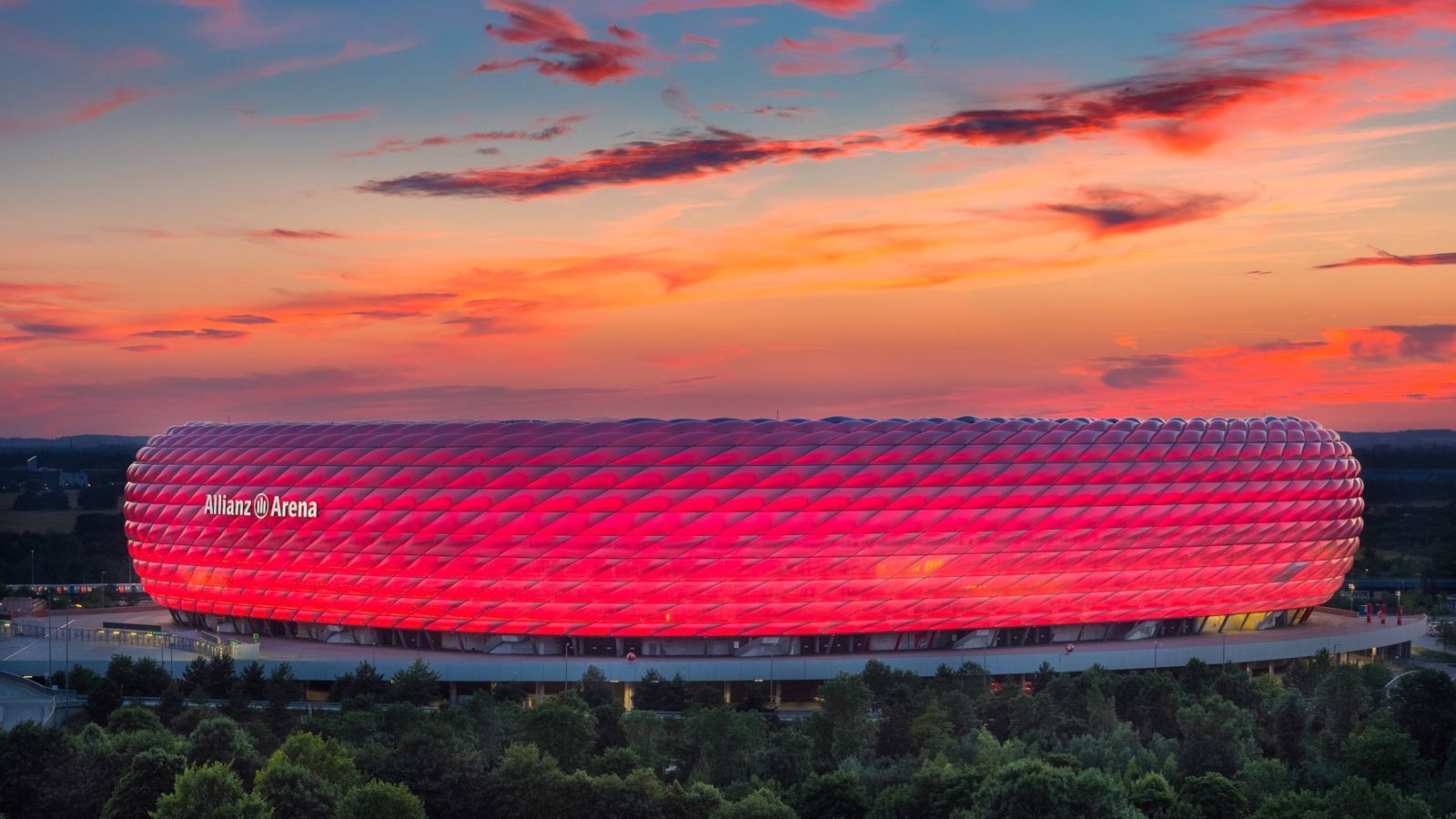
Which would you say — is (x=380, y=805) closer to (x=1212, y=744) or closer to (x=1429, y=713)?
(x=1212, y=744)

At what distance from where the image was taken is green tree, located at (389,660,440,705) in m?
79.6

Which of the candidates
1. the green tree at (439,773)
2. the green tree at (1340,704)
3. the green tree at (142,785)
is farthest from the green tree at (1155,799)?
the green tree at (142,785)

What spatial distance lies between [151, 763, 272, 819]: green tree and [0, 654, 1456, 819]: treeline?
0.07m

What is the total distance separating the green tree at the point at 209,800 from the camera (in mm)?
45478

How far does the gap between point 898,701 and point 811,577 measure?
58.0ft

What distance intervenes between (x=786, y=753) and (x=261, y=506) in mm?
49434

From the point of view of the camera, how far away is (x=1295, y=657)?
97.6m

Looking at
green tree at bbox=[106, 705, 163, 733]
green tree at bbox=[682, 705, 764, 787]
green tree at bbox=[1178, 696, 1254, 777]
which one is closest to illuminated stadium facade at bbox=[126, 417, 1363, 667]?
green tree at bbox=[106, 705, 163, 733]

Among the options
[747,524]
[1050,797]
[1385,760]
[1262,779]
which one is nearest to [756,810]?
[1050,797]

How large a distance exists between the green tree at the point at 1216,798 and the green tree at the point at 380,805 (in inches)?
953

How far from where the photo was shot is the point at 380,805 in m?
48.1

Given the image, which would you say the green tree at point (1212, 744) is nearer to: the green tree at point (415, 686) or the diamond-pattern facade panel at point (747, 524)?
the diamond-pattern facade panel at point (747, 524)

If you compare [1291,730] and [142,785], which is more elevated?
[142,785]

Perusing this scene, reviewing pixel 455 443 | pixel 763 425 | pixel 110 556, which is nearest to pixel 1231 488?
pixel 763 425
